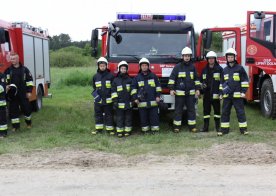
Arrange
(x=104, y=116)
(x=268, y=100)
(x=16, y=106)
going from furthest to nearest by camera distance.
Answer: (x=268, y=100), (x=16, y=106), (x=104, y=116)

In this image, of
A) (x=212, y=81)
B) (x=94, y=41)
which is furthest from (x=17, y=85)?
(x=212, y=81)

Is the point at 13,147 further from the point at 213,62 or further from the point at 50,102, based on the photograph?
the point at 50,102

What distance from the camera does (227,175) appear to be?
5.34m

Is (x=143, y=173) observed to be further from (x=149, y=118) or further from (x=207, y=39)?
(x=207, y=39)

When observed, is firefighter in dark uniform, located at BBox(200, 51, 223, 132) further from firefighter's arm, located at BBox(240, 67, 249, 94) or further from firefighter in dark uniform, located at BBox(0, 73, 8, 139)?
firefighter in dark uniform, located at BBox(0, 73, 8, 139)

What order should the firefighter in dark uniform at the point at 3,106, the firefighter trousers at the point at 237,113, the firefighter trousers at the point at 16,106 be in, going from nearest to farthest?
the firefighter trousers at the point at 237,113, the firefighter in dark uniform at the point at 3,106, the firefighter trousers at the point at 16,106

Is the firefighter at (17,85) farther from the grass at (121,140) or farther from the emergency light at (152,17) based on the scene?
the emergency light at (152,17)

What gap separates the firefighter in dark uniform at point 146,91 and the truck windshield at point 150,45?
0.56 m

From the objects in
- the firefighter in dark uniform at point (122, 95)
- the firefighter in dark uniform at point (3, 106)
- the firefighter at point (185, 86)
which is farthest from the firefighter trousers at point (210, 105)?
the firefighter in dark uniform at point (3, 106)

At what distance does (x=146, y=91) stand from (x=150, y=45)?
1.07m

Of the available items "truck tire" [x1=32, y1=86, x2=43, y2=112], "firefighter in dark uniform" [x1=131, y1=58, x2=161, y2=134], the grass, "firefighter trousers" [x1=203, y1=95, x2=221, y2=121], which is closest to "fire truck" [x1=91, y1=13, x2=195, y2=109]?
"firefighter in dark uniform" [x1=131, y1=58, x2=161, y2=134]

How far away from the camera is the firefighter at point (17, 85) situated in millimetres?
8695

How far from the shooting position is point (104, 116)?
856 cm

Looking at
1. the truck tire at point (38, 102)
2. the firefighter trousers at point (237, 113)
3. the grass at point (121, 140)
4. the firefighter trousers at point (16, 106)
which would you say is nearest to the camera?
the grass at point (121, 140)
